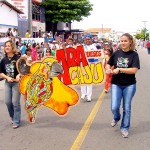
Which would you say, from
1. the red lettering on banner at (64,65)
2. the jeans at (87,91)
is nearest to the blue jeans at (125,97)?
the red lettering on banner at (64,65)

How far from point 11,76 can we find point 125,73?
2.09 meters

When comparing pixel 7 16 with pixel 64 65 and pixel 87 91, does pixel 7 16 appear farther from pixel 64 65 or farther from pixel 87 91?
pixel 64 65

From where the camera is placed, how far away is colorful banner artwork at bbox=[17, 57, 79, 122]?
6418mm

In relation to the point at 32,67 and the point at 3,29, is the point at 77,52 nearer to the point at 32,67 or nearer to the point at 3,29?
the point at 32,67

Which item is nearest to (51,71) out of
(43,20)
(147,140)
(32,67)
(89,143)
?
(32,67)

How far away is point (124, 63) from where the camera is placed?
5.68 metres

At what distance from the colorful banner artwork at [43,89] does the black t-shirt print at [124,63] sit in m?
1.01

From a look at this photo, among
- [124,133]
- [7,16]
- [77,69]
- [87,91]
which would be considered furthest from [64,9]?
[124,133]

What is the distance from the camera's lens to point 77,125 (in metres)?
6.68

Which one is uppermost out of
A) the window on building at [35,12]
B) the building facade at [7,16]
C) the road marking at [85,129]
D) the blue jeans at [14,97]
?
the window on building at [35,12]

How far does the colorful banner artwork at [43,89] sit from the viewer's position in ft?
21.1

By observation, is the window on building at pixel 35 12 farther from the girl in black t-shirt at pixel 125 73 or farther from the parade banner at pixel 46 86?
the girl in black t-shirt at pixel 125 73

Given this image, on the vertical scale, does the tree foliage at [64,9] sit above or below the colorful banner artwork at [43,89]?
above

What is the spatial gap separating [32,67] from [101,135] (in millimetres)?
1766
